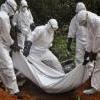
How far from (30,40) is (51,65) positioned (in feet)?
2.95

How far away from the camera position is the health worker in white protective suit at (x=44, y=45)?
42.2 feet

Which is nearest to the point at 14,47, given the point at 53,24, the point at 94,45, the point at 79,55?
the point at 53,24

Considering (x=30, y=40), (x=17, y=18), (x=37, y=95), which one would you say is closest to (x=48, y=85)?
(x=37, y=95)

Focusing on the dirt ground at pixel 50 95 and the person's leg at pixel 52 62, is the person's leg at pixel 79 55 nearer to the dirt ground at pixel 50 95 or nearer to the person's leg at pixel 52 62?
the person's leg at pixel 52 62

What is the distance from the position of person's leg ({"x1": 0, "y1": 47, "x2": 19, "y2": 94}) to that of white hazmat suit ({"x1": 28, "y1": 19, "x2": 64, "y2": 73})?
1.37 metres

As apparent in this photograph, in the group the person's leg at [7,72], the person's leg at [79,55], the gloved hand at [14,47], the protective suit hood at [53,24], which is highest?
the protective suit hood at [53,24]

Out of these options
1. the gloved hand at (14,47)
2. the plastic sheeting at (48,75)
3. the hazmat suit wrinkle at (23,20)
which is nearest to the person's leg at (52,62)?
the plastic sheeting at (48,75)

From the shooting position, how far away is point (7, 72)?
1160 cm

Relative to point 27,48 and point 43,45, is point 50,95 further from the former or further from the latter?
point 43,45

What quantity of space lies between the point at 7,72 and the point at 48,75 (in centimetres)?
129

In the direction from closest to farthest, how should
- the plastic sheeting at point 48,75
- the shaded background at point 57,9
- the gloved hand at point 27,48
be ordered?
the plastic sheeting at point 48,75
the gloved hand at point 27,48
the shaded background at point 57,9

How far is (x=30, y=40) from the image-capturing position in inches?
497

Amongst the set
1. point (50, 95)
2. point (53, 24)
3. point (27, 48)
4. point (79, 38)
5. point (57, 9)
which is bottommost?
point (50, 95)

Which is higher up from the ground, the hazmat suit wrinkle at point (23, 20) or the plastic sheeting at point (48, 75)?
the hazmat suit wrinkle at point (23, 20)
